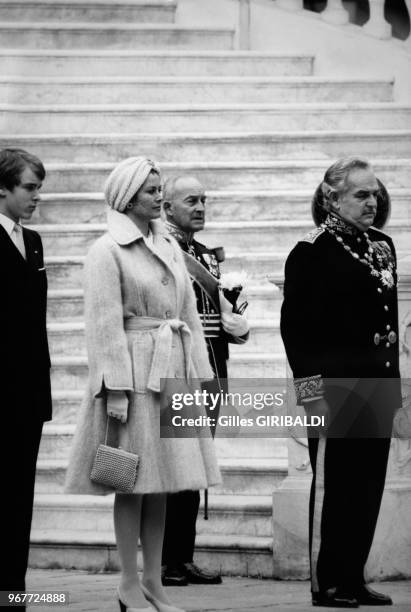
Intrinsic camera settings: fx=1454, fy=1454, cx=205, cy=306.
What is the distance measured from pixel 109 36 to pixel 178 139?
5.83ft

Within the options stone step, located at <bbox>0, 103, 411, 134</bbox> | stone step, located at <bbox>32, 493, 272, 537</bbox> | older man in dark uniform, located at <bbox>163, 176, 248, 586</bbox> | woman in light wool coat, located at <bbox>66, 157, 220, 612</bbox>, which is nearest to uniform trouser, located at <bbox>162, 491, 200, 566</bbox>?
older man in dark uniform, located at <bbox>163, 176, 248, 586</bbox>

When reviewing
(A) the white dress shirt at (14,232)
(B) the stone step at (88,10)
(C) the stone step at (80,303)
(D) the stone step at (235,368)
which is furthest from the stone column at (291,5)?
(A) the white dress shirt at (14,232)

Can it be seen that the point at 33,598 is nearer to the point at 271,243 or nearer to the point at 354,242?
the point at 354,242

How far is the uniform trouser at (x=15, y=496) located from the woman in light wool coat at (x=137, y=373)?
0.71ft

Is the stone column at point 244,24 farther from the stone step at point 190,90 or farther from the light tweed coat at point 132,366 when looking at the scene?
the light tweed coat at point 132,366

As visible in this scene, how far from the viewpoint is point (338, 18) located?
11.1m

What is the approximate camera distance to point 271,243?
29.1 feet

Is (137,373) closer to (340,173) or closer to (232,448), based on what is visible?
(340,173)

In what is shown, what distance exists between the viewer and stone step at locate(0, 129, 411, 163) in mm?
9555

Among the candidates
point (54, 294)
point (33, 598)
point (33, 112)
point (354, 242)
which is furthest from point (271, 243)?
point (33, 598)

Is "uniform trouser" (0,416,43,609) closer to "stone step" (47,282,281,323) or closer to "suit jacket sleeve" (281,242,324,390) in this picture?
"suit jacket sleeve" (281,242,324,390)

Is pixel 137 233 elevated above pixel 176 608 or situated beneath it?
elevated above

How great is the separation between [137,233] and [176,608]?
53.7 inches

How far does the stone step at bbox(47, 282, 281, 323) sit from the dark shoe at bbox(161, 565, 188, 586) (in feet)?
7.77
